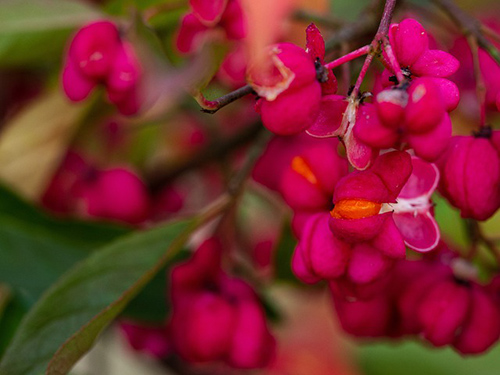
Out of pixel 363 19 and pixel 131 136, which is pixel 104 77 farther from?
pixel 131 136

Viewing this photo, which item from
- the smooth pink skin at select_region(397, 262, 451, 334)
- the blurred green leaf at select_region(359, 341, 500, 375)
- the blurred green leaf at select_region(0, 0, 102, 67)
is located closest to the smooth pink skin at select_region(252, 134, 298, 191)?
the smooth pink skin at select_region(397, 262, 451, 334)

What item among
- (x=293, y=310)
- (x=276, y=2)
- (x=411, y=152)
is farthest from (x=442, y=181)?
(x=293, y=310)

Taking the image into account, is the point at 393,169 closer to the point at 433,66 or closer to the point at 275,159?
the point at 433,66

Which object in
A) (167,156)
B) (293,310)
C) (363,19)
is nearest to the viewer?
(363,19)

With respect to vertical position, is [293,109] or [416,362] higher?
[293,109]

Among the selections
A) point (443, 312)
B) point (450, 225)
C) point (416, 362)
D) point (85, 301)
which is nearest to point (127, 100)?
point (85, 301)

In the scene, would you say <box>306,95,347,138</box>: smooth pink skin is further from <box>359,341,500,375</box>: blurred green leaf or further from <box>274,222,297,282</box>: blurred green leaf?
<box>359,341,500,375</box>: blurred green leaf
